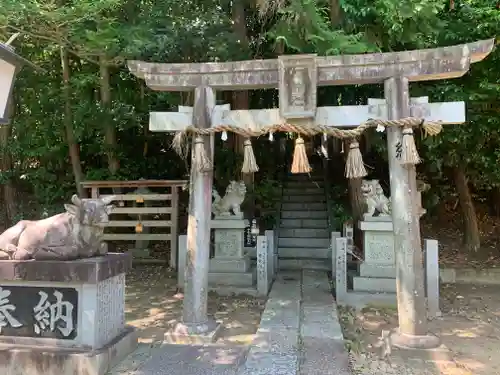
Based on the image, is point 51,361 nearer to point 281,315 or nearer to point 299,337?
point 299,337

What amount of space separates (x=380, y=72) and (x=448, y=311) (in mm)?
4313

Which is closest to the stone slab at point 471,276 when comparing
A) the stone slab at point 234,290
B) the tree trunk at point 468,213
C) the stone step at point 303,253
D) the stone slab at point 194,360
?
the tree trunk at point 468,213

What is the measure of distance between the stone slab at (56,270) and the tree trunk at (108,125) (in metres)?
5.12

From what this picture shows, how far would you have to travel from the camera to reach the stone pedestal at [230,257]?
817 centimetres

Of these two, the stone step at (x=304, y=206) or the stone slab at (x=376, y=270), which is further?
the stone step at (x=304, y=206)

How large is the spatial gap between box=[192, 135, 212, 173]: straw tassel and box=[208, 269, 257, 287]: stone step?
3.34 m

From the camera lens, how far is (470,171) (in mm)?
10461

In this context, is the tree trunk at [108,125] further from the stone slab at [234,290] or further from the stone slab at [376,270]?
the stone slab at [376,270]

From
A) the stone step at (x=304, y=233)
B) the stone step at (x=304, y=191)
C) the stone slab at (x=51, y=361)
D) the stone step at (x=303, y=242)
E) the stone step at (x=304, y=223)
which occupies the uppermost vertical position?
the stone step at (x=304, y=191)

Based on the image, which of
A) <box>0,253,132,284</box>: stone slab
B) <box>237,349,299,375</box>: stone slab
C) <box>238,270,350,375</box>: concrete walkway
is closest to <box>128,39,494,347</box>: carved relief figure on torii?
<box>238,270,350,375</box>: concrete walkway

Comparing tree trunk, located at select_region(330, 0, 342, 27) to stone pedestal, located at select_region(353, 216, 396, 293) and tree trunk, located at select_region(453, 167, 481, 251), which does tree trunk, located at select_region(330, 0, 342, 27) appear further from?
tree trunk, located at select_region(453, 167, 481, 251)

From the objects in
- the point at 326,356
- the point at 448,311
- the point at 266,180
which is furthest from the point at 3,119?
the point at 266,180

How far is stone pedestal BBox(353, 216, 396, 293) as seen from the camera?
756 cm

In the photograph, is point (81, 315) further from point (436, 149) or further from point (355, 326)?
point (436, 149)
